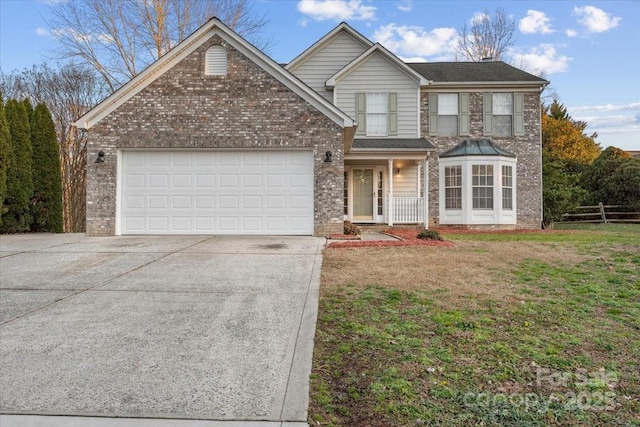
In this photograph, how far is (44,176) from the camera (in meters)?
14.3

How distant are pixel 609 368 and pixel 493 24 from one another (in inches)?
1264

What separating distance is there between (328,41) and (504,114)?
316 inches

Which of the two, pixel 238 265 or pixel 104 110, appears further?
pixel 104 110

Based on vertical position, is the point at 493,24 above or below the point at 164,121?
above

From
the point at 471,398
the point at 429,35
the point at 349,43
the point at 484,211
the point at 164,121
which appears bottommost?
the point at 471,398

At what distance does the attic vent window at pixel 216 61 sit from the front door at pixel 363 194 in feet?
24.1

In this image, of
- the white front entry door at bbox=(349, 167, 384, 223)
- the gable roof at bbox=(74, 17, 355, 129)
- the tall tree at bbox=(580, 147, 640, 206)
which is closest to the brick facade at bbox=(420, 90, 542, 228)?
the white front entry door at bbox=(349, 167, 384, 223)

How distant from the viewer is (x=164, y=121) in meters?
11.4

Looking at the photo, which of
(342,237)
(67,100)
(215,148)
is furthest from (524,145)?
(67,100)

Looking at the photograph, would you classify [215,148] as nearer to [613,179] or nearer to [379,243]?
[379,243]

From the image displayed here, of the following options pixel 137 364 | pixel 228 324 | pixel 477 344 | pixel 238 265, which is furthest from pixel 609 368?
pixel 238 265

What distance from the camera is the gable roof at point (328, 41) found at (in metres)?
17.0

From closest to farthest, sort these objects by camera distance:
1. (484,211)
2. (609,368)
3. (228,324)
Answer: (609,368) < (228,324) < (484,211)

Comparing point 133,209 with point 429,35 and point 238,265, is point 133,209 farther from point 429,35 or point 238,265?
point 429,35
